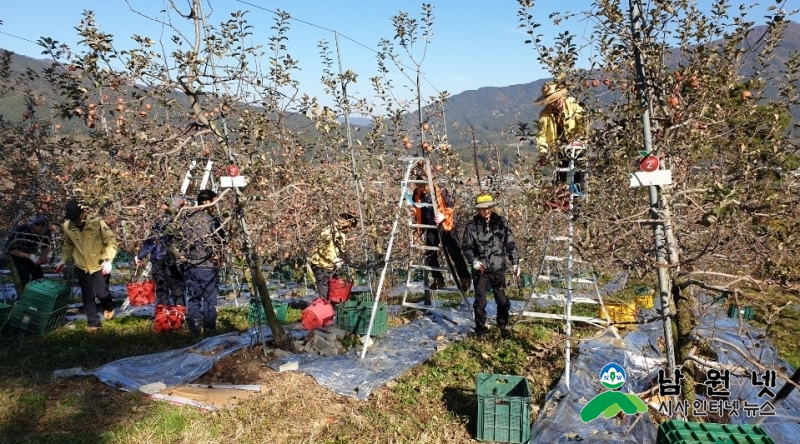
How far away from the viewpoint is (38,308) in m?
7.48

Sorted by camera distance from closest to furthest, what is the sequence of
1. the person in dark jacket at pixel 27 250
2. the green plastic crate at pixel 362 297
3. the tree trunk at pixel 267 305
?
the tree trunk at pixel 267 305
the person in dark jacket at pixel 27 250
the green plastic crate at pixel 362 297

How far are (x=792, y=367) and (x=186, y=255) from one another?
777 cm

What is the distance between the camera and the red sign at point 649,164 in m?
3.31

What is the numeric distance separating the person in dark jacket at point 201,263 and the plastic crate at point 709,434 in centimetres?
489

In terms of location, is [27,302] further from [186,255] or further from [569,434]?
[569,434]

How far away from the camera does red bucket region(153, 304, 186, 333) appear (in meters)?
7.74

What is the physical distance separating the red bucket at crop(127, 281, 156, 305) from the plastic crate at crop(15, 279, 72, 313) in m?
1.57

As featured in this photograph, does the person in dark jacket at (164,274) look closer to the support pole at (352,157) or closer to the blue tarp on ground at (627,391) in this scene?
the support pole at (352,157)

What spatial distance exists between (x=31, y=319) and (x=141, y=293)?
1.95m

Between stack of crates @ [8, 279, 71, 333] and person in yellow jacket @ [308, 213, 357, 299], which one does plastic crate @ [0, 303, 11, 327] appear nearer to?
stack of crates @ [8, 279, 71, 333]

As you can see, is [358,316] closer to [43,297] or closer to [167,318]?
[167,318]

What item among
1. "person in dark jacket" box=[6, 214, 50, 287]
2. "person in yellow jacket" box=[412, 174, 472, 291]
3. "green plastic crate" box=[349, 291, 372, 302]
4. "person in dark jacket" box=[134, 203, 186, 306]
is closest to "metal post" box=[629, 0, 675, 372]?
"person in yellow jacket" box=[412, 174, 472, 291]

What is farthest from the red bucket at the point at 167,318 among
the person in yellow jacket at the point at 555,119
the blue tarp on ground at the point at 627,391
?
the person in yellow jacket at the point at 555,119

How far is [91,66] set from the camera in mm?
4598
